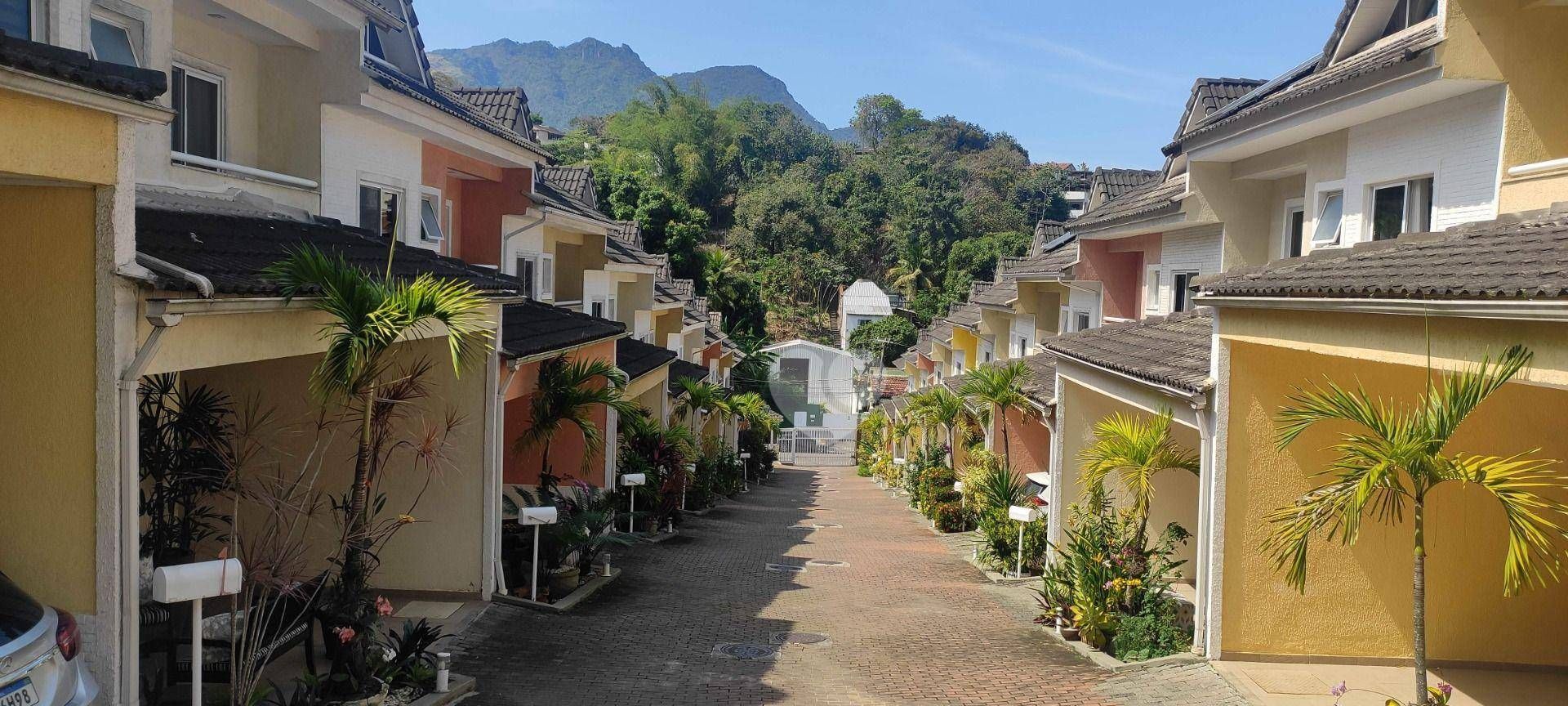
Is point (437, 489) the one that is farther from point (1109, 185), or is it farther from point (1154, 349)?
point (1109, 185)

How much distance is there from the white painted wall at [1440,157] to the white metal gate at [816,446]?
4227 cm

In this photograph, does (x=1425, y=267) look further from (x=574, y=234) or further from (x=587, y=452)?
(x=574, y=234)

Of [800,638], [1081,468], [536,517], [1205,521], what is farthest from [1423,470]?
[536,517]

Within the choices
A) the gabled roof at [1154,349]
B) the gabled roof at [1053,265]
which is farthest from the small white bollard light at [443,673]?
the gabled roof at [1053,265]

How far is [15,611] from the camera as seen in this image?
5.53m

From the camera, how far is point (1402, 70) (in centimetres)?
1088

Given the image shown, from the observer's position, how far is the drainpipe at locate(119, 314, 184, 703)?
6.30m

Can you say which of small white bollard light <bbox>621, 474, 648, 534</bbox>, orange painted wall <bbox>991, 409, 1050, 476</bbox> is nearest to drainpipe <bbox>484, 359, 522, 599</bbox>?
small white bollard light <bbox>621, 474, 648, 534</bbox>

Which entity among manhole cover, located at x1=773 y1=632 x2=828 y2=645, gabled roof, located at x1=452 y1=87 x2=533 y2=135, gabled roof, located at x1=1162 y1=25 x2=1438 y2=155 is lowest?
manhole cover, located at x1=773 y1=632 x2=828 y2=645

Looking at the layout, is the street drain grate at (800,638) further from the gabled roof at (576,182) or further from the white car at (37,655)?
the gabled roof at (576,182)

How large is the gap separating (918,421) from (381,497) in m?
22.0

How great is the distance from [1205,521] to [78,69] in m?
9.58

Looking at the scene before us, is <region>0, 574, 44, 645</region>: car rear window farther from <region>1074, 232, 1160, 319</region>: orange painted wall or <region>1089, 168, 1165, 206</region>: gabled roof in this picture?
<region>1089, 168, 1165, 206</region>: gabled roof

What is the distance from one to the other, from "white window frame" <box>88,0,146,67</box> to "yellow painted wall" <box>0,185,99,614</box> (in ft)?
14.1
